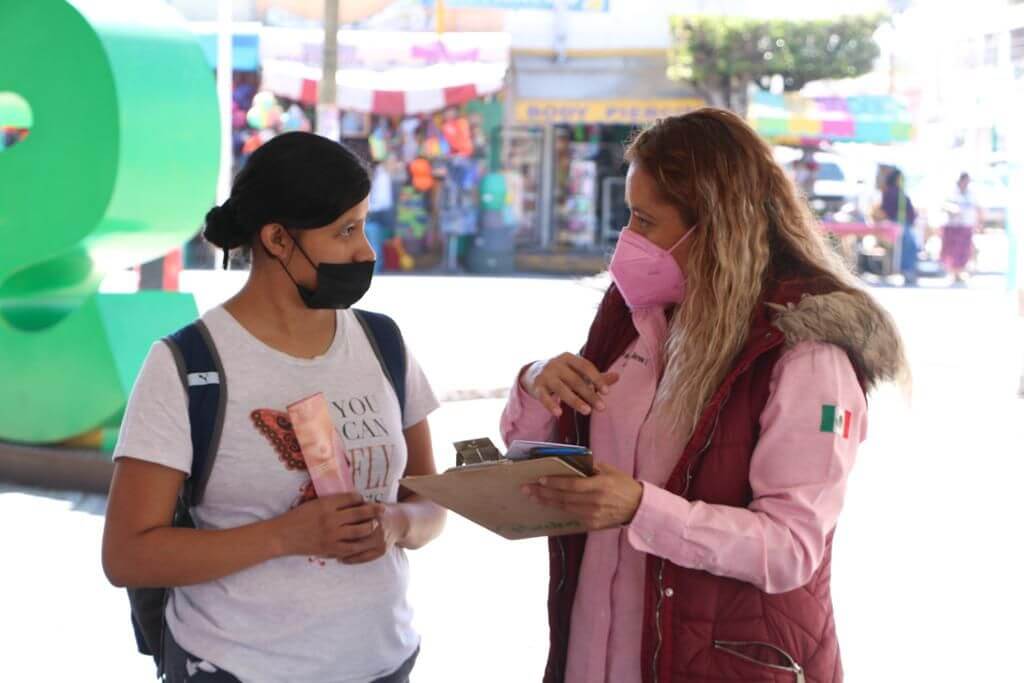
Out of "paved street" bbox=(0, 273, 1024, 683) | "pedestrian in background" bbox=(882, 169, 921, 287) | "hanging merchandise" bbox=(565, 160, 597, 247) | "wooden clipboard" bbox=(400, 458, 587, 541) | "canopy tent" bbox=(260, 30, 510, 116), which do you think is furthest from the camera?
"hanging merchandise" bbox=(565, 160, 597, 247)

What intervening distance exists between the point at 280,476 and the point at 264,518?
0.27ft

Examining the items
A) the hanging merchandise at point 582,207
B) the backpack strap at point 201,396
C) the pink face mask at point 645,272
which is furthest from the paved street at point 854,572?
the hanging merchandise at point 582,207

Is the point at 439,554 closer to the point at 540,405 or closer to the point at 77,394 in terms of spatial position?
the point at 77,394

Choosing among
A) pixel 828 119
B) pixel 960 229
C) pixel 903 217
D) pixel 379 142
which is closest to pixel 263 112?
pixel 379 142

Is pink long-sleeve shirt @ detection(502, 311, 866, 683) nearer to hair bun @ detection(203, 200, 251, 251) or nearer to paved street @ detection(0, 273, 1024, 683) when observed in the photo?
paved street @ detection(0, 273, 1024, 683)

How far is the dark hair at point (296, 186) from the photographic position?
2.48 metres

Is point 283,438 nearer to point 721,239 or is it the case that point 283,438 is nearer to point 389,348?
point 389,348

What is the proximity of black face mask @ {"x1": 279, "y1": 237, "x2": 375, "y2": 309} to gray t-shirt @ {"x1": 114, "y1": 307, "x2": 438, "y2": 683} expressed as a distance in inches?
4.4

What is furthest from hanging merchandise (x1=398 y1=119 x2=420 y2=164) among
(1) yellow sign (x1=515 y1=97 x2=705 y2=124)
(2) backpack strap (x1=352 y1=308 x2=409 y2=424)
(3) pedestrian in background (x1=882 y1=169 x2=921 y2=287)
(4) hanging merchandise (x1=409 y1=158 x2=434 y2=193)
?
(2) backpack strap (x1=352 y1=308 x2=409 y2=424)

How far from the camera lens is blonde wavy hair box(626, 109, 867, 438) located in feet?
8.00

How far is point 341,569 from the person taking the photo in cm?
249

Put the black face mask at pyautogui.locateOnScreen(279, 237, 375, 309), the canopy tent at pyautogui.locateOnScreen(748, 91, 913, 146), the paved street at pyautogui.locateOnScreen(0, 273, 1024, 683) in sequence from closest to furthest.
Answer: the black face mask at pyautogui.locateOnScreen(279, 237, 375, 309), the paved street at pyautogui.locateOnScreen(0, 273, 1024, 683), the canopy tent at pyautogui.locateOnScreen(748, 91, 913, 146)

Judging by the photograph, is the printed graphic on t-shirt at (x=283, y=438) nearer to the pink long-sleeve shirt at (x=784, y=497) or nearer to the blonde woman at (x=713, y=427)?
the blonde woman at (x=713, y=427)

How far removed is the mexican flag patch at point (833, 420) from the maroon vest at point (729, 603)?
11 centimetres
